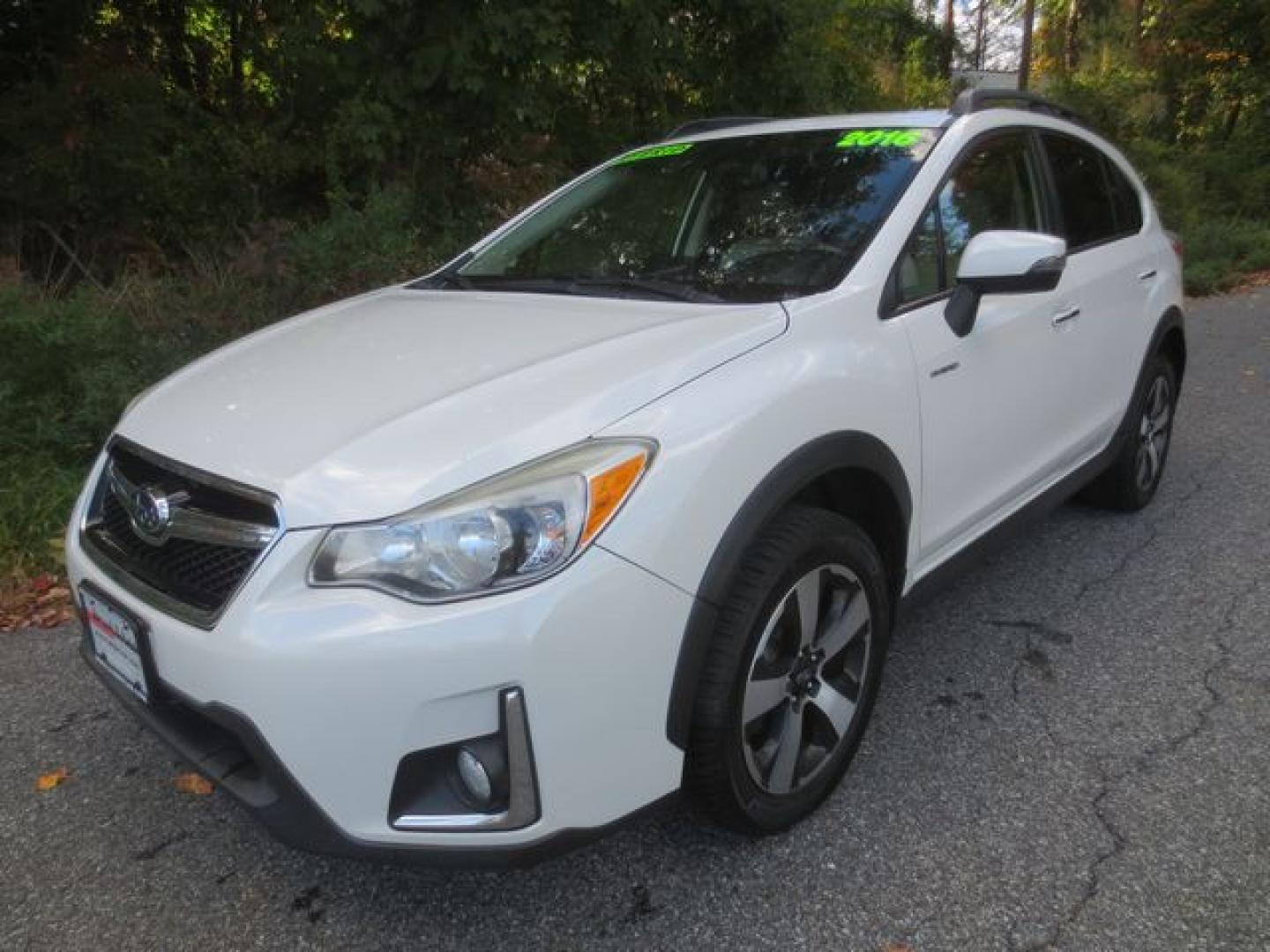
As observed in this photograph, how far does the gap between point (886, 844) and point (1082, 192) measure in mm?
2541

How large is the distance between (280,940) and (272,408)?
1.10 metres

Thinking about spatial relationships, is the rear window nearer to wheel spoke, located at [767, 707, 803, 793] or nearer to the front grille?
wheel spoke, located at [767, 707, 803, 793]

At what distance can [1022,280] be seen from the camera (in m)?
2.52

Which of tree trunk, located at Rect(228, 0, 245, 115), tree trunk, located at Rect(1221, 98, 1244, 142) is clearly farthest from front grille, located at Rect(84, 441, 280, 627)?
tree trunk, located at Rect(1221, 98, 1244, 142)

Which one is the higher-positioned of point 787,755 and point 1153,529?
point 787,755

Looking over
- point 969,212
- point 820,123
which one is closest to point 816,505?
point 969,212

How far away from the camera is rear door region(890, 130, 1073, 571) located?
2.54 meters

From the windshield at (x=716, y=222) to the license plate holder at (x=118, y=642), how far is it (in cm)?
138

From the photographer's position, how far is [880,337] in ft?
7.81

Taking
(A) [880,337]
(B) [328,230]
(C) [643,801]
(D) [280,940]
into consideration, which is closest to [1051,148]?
(A) [880,337]

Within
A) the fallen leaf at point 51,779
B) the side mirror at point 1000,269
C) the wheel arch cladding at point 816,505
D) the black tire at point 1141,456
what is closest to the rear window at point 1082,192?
the black tire at point 1141,456

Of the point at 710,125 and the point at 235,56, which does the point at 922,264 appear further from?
the point at 235,56

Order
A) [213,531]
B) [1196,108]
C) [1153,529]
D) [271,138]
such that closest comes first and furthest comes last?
1. [213,531]
2. [1153,529]
3. [271,138]
4. [1196,108]

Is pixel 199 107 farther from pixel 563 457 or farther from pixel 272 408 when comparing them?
pixel 563 457
